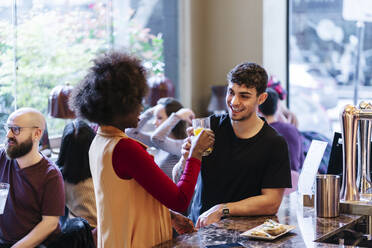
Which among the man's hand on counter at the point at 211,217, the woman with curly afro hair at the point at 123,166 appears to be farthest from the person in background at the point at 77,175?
the woman with curly afro hair at the point at 123,166

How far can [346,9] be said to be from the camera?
260 inches

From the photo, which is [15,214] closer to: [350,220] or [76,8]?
[350,220]

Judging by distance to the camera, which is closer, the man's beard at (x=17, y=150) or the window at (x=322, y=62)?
the man's beard at (x=17, y=150)

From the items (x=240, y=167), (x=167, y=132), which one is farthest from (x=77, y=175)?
(x=240, y=167)

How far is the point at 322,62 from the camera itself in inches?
269

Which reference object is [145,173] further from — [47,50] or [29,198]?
[47,50]

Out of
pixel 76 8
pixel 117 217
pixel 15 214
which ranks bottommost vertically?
pixel 15 214

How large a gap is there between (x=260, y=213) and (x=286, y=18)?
4645 mm

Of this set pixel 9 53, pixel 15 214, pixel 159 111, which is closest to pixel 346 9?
pixel 159 111

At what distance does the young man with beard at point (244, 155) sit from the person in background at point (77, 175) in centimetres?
92

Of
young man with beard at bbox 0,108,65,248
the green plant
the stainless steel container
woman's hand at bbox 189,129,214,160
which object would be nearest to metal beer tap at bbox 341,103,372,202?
the stainless steel container

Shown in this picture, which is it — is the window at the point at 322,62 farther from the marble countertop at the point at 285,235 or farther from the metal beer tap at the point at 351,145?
the marble countertop at the point at 285,235

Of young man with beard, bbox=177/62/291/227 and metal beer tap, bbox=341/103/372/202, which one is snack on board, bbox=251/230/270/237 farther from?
metal beer tap, bbox=341/103/372/202

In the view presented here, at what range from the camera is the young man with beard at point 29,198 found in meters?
3.06
